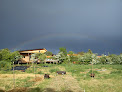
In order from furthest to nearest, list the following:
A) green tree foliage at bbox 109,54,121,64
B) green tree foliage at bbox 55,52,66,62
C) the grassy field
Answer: green tree foliage at bbox 109,54,121,64
green tree foliage at bbox 55,52,66,62
the grassy field

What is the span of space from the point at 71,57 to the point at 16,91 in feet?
101

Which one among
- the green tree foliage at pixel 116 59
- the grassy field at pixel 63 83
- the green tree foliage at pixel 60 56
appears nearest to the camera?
the grassy field at pixel 63 83

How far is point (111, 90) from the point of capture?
9.71m

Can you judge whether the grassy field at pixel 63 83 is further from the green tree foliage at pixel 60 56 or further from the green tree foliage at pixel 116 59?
the green tree foliage at pixel 116 59

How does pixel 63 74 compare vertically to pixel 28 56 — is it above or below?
below

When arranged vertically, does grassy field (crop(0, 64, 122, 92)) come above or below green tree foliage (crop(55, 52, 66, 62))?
below

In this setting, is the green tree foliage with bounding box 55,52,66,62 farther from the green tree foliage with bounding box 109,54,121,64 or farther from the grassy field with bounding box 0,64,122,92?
the grassy field with bounding box 0,64,122,92

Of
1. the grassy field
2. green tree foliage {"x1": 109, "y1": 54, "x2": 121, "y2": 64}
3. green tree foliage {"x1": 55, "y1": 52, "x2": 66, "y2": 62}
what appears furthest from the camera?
green tree foliage {"x1": 109, "y1": 54, "x2": 121, "y2": 64}

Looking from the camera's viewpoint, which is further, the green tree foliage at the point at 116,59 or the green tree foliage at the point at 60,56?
the green tree foliage at the point at 116,59

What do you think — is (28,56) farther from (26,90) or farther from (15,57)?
(26,90)

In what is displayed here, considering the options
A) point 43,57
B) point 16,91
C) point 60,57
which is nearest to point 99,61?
point 60,57

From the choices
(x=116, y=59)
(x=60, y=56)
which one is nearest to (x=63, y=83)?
(x=60, y=56)

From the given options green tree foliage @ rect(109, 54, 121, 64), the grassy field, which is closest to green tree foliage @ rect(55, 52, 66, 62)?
green tree foliage @ rect(109, 54, 121, 64)

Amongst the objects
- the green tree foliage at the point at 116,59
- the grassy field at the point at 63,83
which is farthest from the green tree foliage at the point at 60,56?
the grassy field at the point at 63,83
